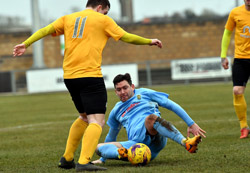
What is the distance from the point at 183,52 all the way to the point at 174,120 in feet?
94.1

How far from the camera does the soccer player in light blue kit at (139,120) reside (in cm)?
612

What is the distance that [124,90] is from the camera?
6.32 meters

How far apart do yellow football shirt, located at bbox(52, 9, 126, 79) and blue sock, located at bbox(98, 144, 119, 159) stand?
0.92 meters

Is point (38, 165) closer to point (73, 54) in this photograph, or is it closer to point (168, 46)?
point (73, 54)

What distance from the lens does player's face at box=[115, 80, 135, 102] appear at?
6250 millimetres

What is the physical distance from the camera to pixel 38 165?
21.6 feet

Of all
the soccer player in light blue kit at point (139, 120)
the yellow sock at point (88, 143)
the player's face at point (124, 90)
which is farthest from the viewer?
the player's face at point (124, 90)

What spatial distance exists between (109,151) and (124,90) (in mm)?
724

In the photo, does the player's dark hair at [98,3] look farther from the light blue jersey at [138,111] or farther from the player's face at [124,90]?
Result: the light blue jersey at [138,111]

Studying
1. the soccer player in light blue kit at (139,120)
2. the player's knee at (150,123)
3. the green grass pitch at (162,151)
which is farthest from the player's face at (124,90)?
the green grass pitch at (162,151)

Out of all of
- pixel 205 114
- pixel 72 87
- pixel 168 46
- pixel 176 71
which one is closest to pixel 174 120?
pixel 205 114

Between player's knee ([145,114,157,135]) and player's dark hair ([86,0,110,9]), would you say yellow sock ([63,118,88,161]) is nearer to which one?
player's knee ([145,114,157,135])

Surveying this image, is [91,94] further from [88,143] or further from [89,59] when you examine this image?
[88,143]

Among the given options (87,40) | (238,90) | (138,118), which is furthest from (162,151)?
(87,40)
